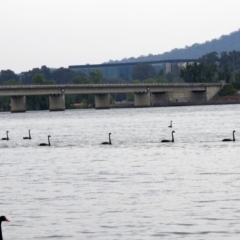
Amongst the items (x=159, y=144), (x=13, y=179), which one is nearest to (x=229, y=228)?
(x=13, y=179)

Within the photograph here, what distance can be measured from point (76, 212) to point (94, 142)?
54.4 m

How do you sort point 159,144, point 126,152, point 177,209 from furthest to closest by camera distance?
point 159,144 → point 126,152 → point 177,209

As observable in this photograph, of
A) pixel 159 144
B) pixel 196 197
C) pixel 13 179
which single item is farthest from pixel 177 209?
pixel 159 144

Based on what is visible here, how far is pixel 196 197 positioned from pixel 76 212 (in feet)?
19.8

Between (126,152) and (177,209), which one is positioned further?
(126,152)

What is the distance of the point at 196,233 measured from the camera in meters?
35.3

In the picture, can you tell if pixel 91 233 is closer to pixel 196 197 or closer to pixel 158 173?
pixel 196 197

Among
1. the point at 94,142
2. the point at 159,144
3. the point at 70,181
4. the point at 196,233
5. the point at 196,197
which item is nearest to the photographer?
the point at 196,233

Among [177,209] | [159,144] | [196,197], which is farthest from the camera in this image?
[159,144]

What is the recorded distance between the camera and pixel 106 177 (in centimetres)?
5447

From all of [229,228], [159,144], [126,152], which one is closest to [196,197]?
[229,228]

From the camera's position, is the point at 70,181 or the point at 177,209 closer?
the point at 177,209

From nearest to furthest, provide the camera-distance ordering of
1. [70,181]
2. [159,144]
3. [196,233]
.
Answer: [196,233], [70,181], [159,144]

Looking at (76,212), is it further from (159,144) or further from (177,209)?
(159,144)
